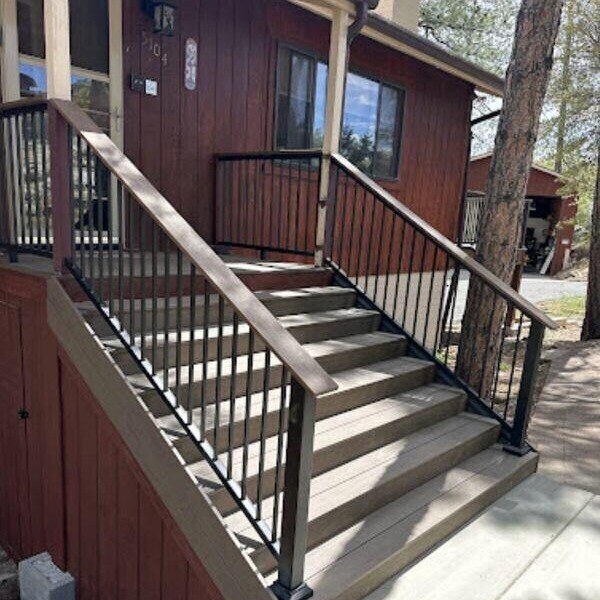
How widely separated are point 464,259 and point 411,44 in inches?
124

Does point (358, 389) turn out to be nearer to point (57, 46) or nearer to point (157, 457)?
point (157, 457)

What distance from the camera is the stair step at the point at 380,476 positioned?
2273 mm

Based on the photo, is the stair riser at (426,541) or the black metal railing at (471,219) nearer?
the stair riser at (426,541)

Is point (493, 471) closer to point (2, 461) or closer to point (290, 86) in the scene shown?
point (2, 461)

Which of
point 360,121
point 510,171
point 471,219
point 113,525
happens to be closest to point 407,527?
point 113,525

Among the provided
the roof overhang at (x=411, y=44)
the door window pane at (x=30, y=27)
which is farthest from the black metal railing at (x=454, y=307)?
the door window pane at (x=30, y=27)

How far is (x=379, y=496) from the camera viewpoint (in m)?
2.58

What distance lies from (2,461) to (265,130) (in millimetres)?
3688

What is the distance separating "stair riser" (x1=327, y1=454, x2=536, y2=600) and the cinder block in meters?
1.69

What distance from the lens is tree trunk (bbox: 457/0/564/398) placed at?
3.96 meters

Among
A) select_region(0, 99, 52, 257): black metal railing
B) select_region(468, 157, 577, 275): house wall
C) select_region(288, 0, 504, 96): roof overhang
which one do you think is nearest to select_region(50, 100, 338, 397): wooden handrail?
select_region(0, 99, 52, 257): black metal railing

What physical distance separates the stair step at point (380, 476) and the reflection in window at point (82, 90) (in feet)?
10.8

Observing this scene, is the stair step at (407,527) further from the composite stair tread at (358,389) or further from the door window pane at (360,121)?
the door window pane at (360,121)

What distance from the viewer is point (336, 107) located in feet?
13.3
